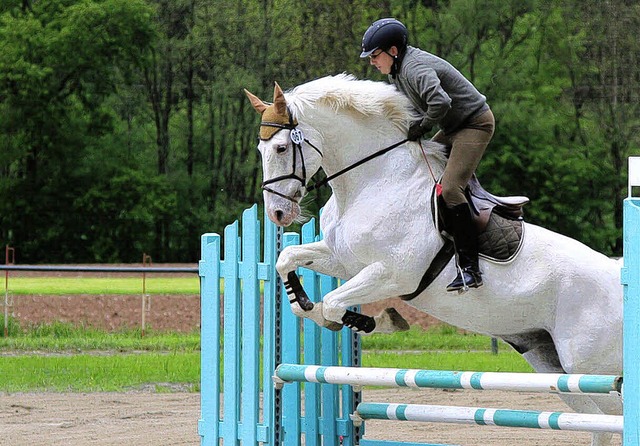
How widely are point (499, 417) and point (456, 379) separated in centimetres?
29

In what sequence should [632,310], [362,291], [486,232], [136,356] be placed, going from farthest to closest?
[136,356]
[486,232]
[362,291]
[632,310]

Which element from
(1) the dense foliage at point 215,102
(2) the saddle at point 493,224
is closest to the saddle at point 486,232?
(2) the saddle at point 493,224

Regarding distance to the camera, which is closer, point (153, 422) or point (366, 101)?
point (366, 101)

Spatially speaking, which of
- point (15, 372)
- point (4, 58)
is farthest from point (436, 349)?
point (4, 58)

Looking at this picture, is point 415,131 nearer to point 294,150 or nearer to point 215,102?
point 294,150

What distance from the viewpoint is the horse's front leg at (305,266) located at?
4.84 metres

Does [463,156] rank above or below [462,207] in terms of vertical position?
above

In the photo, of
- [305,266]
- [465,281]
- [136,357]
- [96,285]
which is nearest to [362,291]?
[305,266]

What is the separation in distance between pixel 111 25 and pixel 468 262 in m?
26.2

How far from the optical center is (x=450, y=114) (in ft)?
16.2

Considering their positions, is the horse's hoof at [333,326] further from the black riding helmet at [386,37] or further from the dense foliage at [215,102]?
the dense foliage at [215,102]

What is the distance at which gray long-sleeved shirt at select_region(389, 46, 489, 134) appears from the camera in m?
4.79

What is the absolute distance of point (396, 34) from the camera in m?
4.87

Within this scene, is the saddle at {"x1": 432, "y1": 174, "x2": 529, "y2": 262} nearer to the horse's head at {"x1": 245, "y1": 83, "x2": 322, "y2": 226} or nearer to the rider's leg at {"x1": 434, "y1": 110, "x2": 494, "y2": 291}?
the rider's leg at {"x1": 434, "y1": 110, "x2": 494, "y2": 291}
